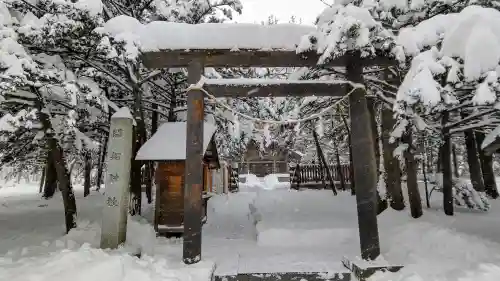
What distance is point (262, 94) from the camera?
722cm

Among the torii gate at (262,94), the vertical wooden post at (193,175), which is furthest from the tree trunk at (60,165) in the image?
the vertical wooden post at (193,175)

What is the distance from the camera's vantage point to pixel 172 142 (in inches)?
420

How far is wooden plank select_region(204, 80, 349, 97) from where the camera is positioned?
7.18m

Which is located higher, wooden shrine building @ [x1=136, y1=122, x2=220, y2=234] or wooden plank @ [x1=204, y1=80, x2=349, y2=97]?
wooden plank @ [x1=204, y1=80, x2=349, y2=97]

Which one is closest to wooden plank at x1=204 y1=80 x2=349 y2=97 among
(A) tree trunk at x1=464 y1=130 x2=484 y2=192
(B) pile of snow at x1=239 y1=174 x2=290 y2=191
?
(A) tree trunk at x1=464 y1=130 x2=484 y2=192

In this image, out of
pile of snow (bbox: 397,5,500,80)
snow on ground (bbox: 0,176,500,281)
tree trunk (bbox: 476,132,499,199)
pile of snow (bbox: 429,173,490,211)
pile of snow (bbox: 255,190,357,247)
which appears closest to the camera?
pile of snow (bbox: 397,5,500,80)

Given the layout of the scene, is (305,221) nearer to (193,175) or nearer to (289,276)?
(289,276)

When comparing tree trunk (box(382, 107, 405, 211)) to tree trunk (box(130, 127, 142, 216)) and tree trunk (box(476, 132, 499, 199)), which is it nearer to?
tree trunk (box(476, 132, 499, 199))

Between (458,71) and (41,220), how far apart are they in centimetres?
1219

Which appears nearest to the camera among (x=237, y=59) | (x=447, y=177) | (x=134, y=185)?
(x=237, y=59)

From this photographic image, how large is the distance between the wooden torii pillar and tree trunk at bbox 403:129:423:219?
3.40 m

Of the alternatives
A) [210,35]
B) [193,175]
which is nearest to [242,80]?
[210,35]

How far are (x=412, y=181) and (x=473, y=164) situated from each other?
250 inches

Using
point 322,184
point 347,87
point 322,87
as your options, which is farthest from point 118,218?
point 322,184
